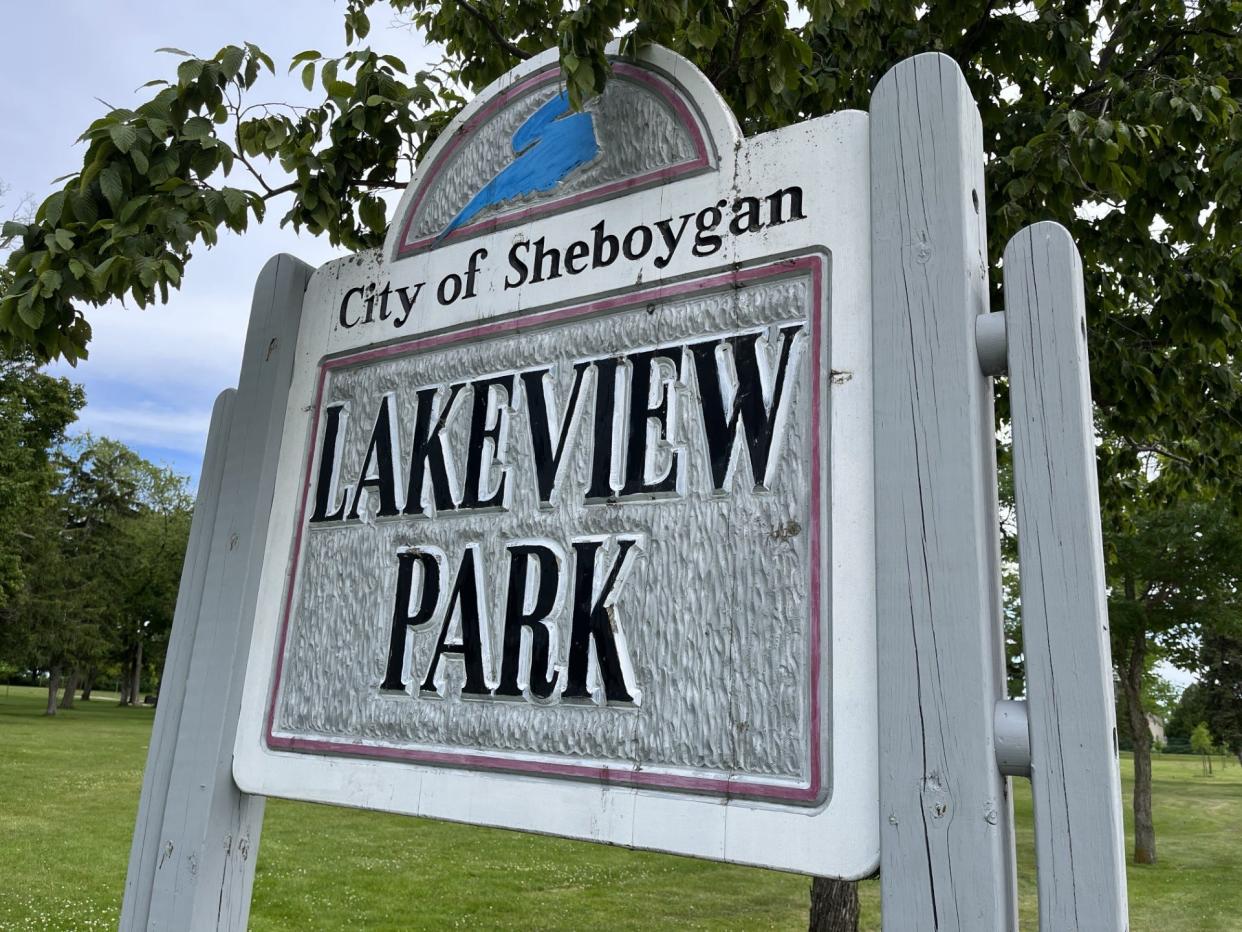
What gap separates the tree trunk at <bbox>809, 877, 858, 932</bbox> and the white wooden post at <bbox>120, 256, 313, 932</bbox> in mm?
4115

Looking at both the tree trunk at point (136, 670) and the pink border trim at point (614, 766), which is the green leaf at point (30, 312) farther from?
the tree trunk at point (136, 670)

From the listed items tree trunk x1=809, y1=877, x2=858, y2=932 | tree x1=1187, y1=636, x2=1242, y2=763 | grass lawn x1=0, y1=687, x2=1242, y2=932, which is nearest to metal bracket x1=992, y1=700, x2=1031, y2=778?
tree trunk x1=809, y1=877, x2=858, y2=932

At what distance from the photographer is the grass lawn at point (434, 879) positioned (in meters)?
8.15

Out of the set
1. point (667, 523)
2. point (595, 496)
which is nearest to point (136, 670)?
point (595, 496)

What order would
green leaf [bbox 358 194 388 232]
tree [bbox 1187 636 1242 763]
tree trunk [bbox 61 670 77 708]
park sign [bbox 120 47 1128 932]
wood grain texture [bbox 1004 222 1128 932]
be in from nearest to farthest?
wood grain texture [bbox 1004 222 1128 932] < park sign [bbox 120 47 1128 932] < green leaf [bbox 358 194 388 232] < tree [bbox 1187 636 1242 763] < tree trunk [bbox 61 670 77 708]

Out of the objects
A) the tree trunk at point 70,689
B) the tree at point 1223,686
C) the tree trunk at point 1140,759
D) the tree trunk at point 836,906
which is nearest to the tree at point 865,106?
the tree trunk at point 836,906

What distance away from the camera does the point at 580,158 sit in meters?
2.10

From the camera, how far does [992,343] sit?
1.47 m

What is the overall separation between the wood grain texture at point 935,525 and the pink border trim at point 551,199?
1.41 feet

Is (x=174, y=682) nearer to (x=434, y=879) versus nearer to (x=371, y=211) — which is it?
(x=371, y=211)

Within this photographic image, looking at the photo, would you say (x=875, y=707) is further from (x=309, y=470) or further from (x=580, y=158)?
(x=309, y=470)

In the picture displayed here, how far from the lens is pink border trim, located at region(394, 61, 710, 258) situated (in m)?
1.94

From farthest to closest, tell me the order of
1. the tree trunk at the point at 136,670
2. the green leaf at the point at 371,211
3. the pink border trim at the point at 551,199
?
1. the tree trunk at the point at 136,670
2. the green leaf at the point at 371,211
3. the pink border trim at the point at 551,199

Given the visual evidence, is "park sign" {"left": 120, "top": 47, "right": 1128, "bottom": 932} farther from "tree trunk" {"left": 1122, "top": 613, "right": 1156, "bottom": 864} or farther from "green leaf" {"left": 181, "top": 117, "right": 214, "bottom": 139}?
"tree trunk" {"left": 1122, "top": 613, "right": 1156, "bottom": 864}
